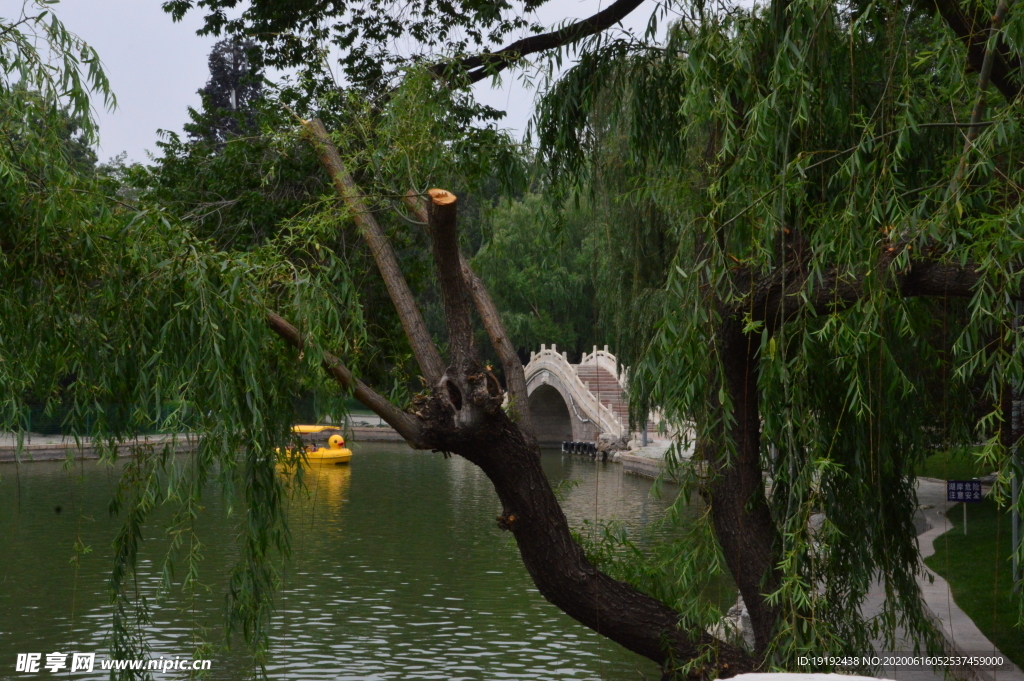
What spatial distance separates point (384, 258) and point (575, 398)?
29.8 meters

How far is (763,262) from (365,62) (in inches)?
216

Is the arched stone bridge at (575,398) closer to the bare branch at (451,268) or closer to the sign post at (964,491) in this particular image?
the sign post at (964,491)

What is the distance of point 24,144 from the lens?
4207 mm

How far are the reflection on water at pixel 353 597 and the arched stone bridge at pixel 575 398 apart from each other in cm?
1207

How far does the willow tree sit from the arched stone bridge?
25.8m

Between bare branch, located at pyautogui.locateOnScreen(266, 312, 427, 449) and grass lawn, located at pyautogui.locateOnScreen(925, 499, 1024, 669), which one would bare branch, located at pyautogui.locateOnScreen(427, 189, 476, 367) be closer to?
bare branch, located at pyautogui.locateOnScreen(266, 312, 427, 449)

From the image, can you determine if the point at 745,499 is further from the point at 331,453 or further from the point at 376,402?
the point at 331,453

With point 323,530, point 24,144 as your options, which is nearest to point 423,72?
point 24,144

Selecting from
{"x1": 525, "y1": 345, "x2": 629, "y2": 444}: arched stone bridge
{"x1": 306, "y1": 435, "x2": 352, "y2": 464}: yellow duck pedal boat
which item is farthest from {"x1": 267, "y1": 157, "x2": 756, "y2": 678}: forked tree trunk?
{"x1": 525, "y1": 345, "x2": 629, "y2": 444}: arched stone bridge

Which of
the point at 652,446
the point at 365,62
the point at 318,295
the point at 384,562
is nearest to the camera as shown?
the point at 318,295

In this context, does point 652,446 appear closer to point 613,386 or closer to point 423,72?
point 613,386

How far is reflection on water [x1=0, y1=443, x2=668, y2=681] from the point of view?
32.0ft

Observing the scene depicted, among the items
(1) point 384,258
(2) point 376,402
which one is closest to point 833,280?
(2) point 376,402

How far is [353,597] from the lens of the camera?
12500mm
